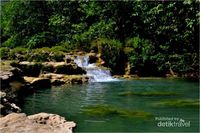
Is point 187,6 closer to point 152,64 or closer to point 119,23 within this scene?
point 152,64

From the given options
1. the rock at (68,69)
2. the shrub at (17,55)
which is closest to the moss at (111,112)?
the rock at (68,69)

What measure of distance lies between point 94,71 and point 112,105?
1018 centimetres

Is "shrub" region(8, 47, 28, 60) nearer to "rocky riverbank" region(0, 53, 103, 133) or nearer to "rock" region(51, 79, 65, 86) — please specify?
"rocky riverbank" region(0, 53, 103, 133)

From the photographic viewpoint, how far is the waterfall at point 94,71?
72.5 feet

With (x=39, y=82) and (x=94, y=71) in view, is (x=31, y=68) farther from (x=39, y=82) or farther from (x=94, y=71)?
(x=94, y=71)

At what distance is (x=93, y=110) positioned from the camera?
11.6 meters

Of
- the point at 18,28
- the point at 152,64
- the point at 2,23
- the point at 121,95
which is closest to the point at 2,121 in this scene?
the point at 121,95

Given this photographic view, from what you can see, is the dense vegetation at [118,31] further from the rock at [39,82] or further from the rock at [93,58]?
the rock at [39,82]

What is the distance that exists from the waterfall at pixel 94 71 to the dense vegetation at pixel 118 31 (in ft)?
4.72

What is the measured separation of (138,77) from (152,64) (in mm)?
2059

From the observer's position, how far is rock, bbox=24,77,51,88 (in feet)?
58.0

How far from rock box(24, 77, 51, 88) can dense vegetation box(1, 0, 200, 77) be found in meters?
6.91

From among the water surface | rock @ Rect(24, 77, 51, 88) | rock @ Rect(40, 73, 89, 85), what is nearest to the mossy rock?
the water surface

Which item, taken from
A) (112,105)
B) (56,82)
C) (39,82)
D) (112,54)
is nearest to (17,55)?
(112,54)
